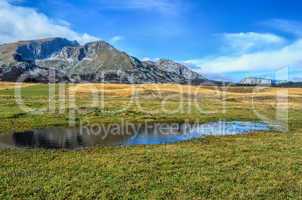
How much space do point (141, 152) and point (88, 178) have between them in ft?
29.1

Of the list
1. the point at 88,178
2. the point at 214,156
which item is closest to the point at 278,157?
the point at 214,156

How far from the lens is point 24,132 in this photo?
42500mm

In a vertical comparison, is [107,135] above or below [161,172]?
above

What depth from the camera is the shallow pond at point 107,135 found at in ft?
118

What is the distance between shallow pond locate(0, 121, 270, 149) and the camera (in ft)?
118

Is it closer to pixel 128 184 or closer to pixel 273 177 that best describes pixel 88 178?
pixel 128 184

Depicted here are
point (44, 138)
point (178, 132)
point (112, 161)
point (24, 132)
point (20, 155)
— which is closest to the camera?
point (112, 161)

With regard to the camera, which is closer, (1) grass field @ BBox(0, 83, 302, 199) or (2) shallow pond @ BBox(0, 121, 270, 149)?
(1) grass field @ BBox(0, 83, 302, 199)

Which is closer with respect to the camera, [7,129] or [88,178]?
[88,178]

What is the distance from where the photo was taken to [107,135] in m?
42.3

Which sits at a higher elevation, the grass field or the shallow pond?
the shallow pond

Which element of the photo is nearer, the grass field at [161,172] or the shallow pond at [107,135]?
the grass field at [161,172]

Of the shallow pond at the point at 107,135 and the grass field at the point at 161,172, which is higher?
the shallow pond at the point at 107,135

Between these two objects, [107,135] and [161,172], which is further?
[107,135]
